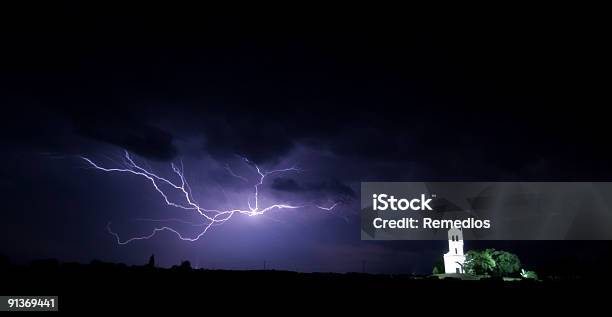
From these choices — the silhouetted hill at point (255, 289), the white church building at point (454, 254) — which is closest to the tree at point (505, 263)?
the white church building at point (454, 254)

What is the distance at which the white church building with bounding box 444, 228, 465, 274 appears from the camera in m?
50.2

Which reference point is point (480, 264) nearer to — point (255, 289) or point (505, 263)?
point (505, 263)

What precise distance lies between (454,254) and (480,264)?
8529 mm

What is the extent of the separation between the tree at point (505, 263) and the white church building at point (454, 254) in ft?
18.2

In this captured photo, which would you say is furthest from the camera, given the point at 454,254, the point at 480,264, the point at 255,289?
the point at 454,254

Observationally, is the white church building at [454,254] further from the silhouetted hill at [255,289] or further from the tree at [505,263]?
the silhouetted hill at [255,289]

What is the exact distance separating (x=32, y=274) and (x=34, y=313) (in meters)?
1.44

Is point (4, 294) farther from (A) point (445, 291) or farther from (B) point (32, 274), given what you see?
(A) point (445, 291)

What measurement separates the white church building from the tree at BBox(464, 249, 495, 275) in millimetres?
5485

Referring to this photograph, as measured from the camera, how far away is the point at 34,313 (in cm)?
510

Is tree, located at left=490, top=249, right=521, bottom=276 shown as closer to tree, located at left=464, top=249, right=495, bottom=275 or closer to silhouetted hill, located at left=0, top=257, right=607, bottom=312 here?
tree, located at left=464, top=249, right=495, bottom=275

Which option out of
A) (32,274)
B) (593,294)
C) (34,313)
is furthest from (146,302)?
(593,294)

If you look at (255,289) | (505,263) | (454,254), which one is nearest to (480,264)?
(505,263)

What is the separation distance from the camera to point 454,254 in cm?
5156
